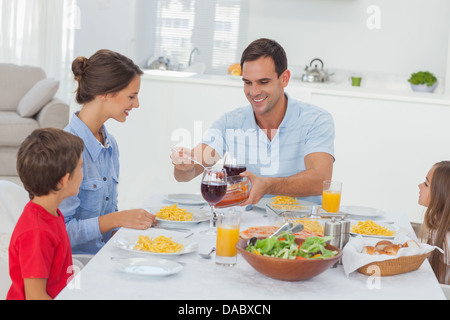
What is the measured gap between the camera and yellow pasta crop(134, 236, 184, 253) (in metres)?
1.51

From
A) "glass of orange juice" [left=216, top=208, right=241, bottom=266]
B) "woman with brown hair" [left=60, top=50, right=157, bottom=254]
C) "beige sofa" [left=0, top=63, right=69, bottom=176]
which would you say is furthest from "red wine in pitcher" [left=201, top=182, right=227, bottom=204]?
"beige sofa" [left=0, top=63, right=69, bottom=176]

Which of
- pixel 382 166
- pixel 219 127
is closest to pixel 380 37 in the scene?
pixel 382 166

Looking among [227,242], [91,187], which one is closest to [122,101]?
[91,187]

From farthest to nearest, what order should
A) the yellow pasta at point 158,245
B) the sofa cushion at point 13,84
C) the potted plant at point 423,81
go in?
the sofa cushion at point 13,84
the potted plant at point 423,81
the yellow pasta at point 158,245

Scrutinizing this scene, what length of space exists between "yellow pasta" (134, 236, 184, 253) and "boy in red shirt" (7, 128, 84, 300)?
0.22 meters

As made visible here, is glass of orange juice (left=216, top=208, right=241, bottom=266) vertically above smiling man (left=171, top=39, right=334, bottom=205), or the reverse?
smiling man (left=171, top=39, right=334, bottom=205)

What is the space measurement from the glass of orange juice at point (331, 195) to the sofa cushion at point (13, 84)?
455cm

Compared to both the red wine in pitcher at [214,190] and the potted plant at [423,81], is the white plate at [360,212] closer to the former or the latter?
the red wine in pitcher at [214,190]

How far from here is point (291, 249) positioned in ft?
4.37

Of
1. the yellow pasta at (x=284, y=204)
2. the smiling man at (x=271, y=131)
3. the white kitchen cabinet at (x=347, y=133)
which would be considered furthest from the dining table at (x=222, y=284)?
the white kitchen cabinet at (x=347, y=133)

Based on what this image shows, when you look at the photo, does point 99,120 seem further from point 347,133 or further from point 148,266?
point 347,133

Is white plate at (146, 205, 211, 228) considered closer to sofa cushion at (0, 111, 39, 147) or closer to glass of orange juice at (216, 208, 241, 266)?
glass of orange juice at (216, 208, 241, 266)

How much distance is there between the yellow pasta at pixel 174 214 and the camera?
1.85 m

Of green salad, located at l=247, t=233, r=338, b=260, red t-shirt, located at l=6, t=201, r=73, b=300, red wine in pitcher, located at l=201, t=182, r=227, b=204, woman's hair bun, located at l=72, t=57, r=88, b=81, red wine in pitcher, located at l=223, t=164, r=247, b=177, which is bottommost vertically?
red t-shirt, located at l=6, t=201, r=73, b=300
